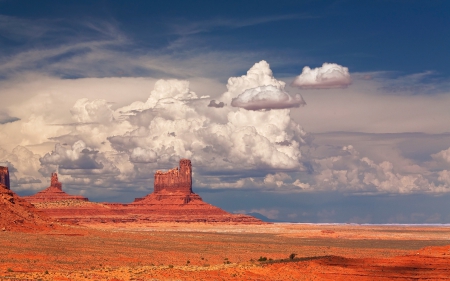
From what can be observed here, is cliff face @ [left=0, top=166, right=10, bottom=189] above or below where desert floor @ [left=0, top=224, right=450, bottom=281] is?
above

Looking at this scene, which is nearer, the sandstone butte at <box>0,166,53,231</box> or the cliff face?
the sandstone butte at <box>0,166,53,231</box>

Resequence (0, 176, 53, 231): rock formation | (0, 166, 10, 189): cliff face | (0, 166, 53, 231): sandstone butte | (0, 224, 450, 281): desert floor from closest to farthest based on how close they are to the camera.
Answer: (0, 224, 450, 281): desert floor < (0, 176, 53, 231): rock formation < (0, 166, 53, 231): sandstone butte < (0, 166, 10, 189): cliff face

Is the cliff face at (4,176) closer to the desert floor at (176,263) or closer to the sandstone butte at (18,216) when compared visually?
the sandstone butte at (18,216)

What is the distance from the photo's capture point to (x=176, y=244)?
312 ft

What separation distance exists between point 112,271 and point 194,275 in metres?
6.51

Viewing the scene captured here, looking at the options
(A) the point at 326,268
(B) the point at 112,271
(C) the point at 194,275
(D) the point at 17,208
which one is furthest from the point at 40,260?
(D) the point at 17,208

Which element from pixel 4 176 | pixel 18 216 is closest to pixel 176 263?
pixel 18 216

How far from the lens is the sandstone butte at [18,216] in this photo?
9356 cm

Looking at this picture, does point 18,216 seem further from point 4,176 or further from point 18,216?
point 4,176

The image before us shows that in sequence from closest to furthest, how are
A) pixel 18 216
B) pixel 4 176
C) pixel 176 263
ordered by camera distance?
pixel 176 263
pixel 18 216
pixel 4 176

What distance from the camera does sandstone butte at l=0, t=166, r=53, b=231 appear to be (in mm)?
93562

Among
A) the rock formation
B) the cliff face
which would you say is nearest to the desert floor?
the rock formation

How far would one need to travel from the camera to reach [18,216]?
321 ft

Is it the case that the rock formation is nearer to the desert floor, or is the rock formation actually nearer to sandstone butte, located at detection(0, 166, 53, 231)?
sandstone butte, located at detection(0, 166, 53, 231)
